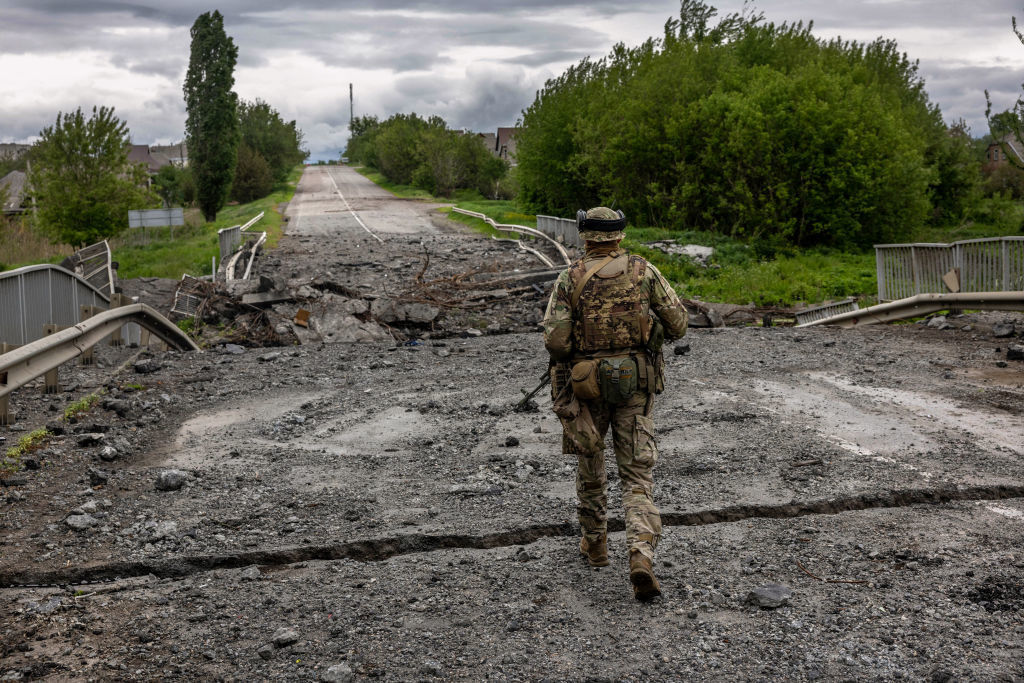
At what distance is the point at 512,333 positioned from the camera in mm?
13094

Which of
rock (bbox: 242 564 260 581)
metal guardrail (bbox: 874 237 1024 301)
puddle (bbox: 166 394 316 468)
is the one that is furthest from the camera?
metal guardrail (bbox: 874 237 1024 301)

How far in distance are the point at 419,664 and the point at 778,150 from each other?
24.9m

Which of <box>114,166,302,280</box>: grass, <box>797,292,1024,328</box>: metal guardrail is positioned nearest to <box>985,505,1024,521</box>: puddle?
<box>797,292,1024,328</box>: metal guardrail

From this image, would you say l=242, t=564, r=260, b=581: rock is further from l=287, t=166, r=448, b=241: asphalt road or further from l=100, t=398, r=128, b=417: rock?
l=287, t=166, r=448, b=241: asphalt road

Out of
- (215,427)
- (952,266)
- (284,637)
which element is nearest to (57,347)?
(215,427)

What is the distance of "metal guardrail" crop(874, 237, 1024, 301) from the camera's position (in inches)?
459

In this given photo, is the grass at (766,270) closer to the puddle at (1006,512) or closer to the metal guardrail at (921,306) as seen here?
the metal guardrail at (921,306)

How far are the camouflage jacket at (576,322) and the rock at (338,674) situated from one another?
188 cm

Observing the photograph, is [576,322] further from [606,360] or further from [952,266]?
[952,266]

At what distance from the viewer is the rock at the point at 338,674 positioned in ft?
10.6

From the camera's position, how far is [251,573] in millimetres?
4199

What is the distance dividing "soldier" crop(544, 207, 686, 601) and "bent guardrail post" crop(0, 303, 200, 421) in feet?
12.2

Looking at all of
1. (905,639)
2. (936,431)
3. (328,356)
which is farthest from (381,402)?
(905,639)

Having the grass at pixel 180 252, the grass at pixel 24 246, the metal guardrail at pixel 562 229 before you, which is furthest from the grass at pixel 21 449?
the grass at pixel 24 246
